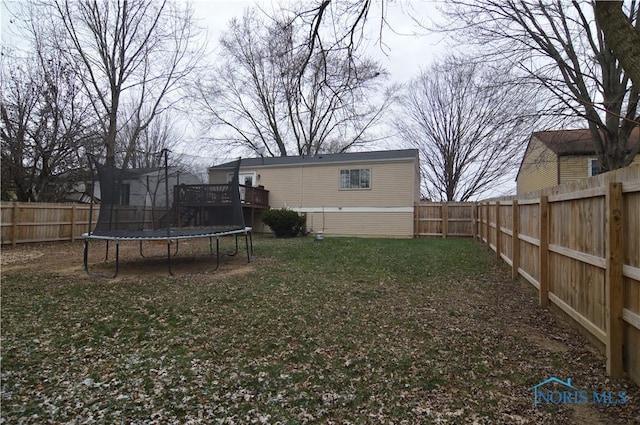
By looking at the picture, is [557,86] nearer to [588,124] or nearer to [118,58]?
[588,124]

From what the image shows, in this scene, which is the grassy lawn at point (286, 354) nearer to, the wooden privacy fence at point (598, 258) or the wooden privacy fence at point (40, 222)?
the wooden privacy fence at point (598, 258)

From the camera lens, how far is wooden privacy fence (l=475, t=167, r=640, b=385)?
2.44 metres

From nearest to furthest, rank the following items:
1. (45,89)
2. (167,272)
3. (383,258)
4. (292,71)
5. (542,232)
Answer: (542,232)
(292,71)
(167,272)
(383,258)
(45,89)

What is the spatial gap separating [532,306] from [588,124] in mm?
10562

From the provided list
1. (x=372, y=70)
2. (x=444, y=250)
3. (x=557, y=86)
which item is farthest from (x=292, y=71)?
(x=557, y=86)

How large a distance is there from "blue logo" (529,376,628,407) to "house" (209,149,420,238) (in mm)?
13076

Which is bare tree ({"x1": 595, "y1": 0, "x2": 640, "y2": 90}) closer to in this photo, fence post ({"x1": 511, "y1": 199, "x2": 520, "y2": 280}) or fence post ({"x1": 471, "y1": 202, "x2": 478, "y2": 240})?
fence post ({"x1": 511, "y1": 199, "x2": 520, "y2": 280})

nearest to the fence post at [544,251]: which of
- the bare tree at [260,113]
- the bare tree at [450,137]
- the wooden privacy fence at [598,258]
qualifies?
the wooden privacy fence at [598,258]

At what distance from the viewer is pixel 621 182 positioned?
2537 mm

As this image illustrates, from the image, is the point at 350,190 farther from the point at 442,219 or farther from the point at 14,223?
the point at 14,223

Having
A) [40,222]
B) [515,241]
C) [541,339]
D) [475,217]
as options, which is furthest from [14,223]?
[475,217]

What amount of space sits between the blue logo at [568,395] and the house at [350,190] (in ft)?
42.9

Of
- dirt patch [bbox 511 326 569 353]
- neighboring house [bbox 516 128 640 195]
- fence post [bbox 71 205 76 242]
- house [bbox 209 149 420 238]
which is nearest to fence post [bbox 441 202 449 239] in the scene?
house [bbox 209 149 420 238]

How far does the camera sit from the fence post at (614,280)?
252 cm
